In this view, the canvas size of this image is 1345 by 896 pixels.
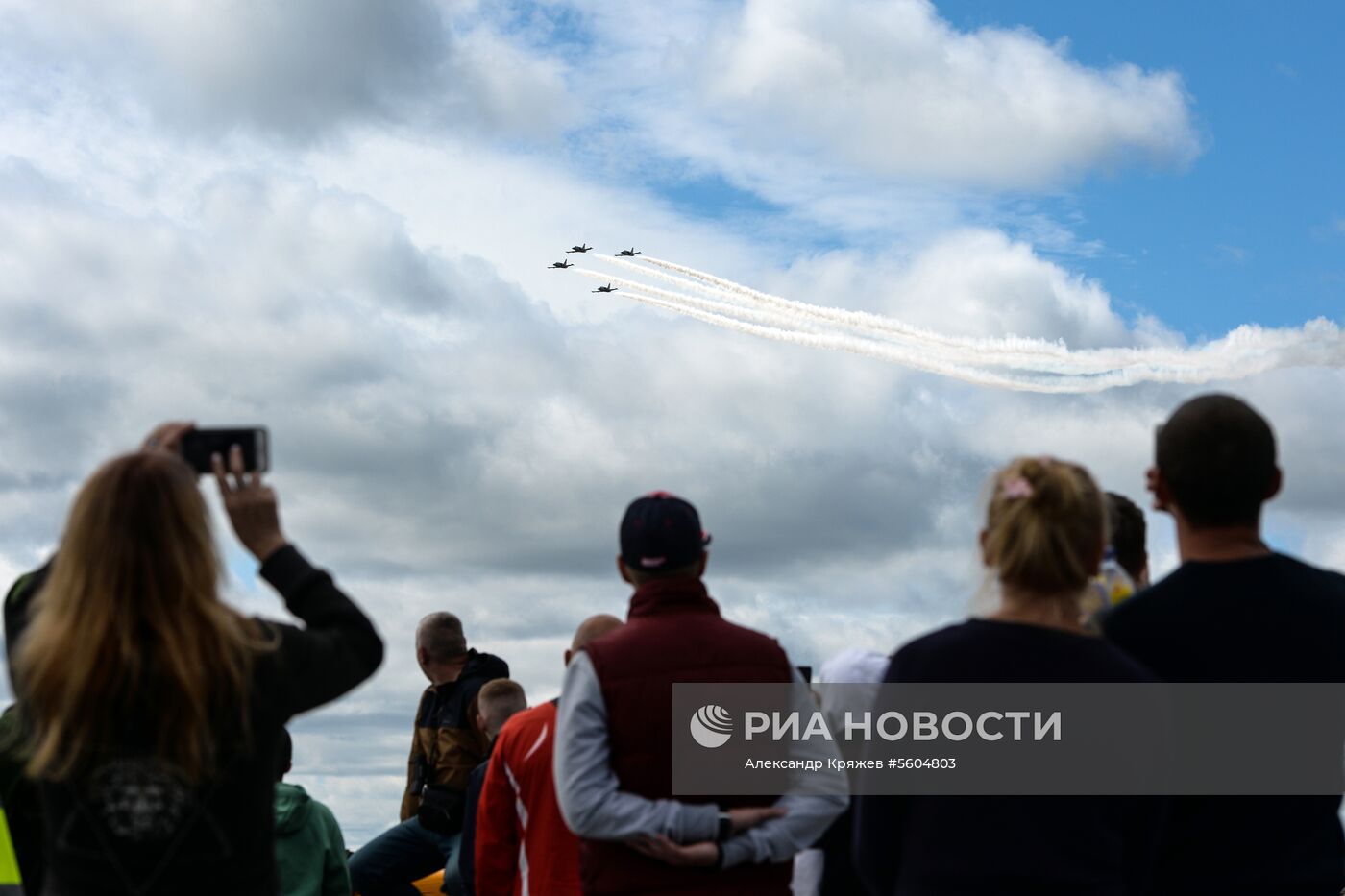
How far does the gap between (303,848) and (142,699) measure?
5064 mm

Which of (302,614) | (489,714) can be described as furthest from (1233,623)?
(489,714)

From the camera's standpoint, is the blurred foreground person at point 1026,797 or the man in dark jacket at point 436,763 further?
the man in dark jacket at point 436,763

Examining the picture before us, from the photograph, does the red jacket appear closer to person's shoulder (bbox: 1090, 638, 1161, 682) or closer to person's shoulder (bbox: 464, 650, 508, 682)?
person's shoulder (bbox: 464, 650, 508, 682)

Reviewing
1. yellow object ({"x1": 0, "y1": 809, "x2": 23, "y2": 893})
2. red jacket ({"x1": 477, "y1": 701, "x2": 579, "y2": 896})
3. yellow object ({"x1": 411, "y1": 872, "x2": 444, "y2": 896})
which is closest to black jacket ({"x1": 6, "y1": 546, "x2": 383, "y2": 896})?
yellow object ({"x1": 0, "y1": 809, "x2": 23, "y2": 893})

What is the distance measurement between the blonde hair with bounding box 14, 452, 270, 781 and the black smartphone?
1.47ft

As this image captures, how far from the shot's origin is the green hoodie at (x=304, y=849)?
27.4ft

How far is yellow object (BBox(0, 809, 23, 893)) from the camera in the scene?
4.84m

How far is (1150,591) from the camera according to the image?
4.67 metres

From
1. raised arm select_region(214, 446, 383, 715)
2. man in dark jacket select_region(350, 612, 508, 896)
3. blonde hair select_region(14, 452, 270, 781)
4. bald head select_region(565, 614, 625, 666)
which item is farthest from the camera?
man in dark jacket select_region(350, 612, 508, 896)

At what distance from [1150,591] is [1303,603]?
0.47m

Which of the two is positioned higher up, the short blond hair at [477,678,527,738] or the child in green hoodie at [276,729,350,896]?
the short blond hair at [477,678,527,738]

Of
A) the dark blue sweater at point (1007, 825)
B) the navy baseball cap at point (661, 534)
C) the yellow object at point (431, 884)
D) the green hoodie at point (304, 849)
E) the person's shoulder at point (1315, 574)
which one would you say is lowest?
the yellow object at point (431, 884)

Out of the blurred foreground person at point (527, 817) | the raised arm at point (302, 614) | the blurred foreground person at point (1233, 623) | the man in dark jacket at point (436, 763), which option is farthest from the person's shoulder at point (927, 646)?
the man in dark jacket at point (436, 763)

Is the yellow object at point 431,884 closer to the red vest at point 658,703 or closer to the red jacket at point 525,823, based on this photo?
the red jacket at point 525,823
